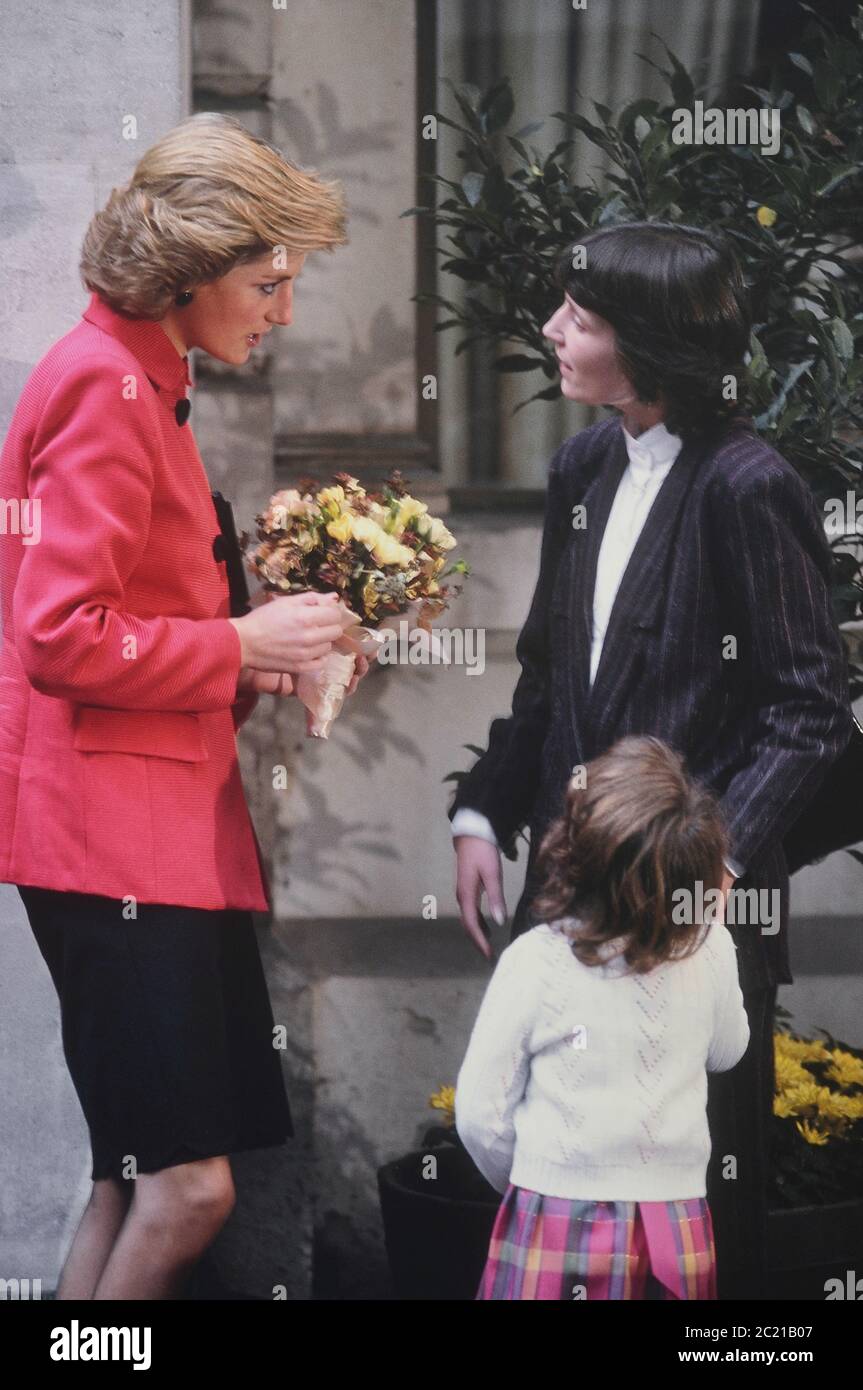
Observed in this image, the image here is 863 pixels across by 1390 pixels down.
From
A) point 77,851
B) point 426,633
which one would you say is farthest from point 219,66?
point 77,851

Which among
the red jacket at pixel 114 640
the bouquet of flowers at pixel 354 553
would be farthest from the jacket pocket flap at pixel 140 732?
the bouquet of flowers at pixel 354 553

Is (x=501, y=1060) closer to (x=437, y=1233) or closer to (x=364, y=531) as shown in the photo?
(x=364, y=531)

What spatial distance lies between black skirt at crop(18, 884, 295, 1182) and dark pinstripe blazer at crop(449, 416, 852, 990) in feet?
1.93

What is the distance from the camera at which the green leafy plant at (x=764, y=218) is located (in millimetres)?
3172

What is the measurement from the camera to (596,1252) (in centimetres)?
257

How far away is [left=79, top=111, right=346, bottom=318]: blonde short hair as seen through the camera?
2594mm

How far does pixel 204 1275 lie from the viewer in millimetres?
4207

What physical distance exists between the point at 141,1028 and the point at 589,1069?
673 mm

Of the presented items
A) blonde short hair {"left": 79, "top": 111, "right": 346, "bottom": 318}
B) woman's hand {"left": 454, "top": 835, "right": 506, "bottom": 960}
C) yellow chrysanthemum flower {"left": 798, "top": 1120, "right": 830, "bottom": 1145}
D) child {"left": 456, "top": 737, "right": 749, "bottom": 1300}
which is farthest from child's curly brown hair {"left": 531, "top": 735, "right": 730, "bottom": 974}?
yellow chrysanthemum flower {"left": 798, "top": 1120, "right": 830, "bottom": 1145}

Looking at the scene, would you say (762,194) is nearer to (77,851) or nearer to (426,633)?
(426,633)

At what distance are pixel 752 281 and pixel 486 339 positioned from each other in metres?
1.14

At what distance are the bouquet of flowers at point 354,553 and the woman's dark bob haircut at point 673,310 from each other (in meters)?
0.42

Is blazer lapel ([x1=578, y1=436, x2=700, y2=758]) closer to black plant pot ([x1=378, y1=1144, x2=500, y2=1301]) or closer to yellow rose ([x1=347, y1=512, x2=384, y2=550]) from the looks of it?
yellow rose ([x1=347, y1=512, x2=384, y2=550])

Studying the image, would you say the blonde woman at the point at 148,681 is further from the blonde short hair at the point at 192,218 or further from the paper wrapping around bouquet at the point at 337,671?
the paper wrapping around bouquet at the point at 337,671
